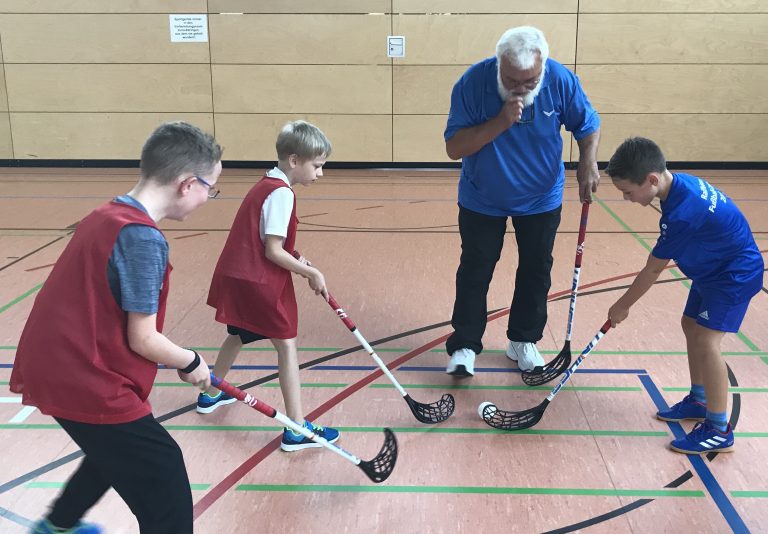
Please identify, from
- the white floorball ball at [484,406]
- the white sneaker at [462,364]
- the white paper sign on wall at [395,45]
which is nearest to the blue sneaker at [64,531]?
the white floorball ball at [484,406]

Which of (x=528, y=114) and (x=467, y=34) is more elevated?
(x=467, y=34)

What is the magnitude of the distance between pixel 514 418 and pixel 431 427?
0.33 metres

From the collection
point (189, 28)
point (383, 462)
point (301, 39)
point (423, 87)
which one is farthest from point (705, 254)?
point (189, 28)

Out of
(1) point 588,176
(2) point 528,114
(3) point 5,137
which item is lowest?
(3) point 5,137

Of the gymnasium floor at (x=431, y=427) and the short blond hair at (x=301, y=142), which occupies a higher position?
the short blond hair at (x=301, y=142)

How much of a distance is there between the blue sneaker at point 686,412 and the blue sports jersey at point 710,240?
20.2 inches

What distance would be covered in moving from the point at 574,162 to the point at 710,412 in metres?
6.40

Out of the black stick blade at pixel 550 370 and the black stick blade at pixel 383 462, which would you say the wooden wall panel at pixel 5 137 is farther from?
the black stick blade at pixel 383 462

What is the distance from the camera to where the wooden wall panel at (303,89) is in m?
8.56

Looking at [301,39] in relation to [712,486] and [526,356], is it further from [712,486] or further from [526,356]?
[712,486]

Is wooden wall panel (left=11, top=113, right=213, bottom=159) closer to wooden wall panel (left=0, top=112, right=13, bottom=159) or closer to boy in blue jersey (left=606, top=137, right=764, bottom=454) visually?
wooden wall panel (left=0, top=112, right=13, bottom=159)

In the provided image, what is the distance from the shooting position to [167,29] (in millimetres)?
8469

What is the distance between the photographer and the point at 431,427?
9.45 feet

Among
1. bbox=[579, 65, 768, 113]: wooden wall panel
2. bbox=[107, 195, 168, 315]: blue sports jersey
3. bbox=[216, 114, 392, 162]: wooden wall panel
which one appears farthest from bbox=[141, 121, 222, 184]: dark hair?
bbox=[579, 65, 768, 113]: wooden wall panel
